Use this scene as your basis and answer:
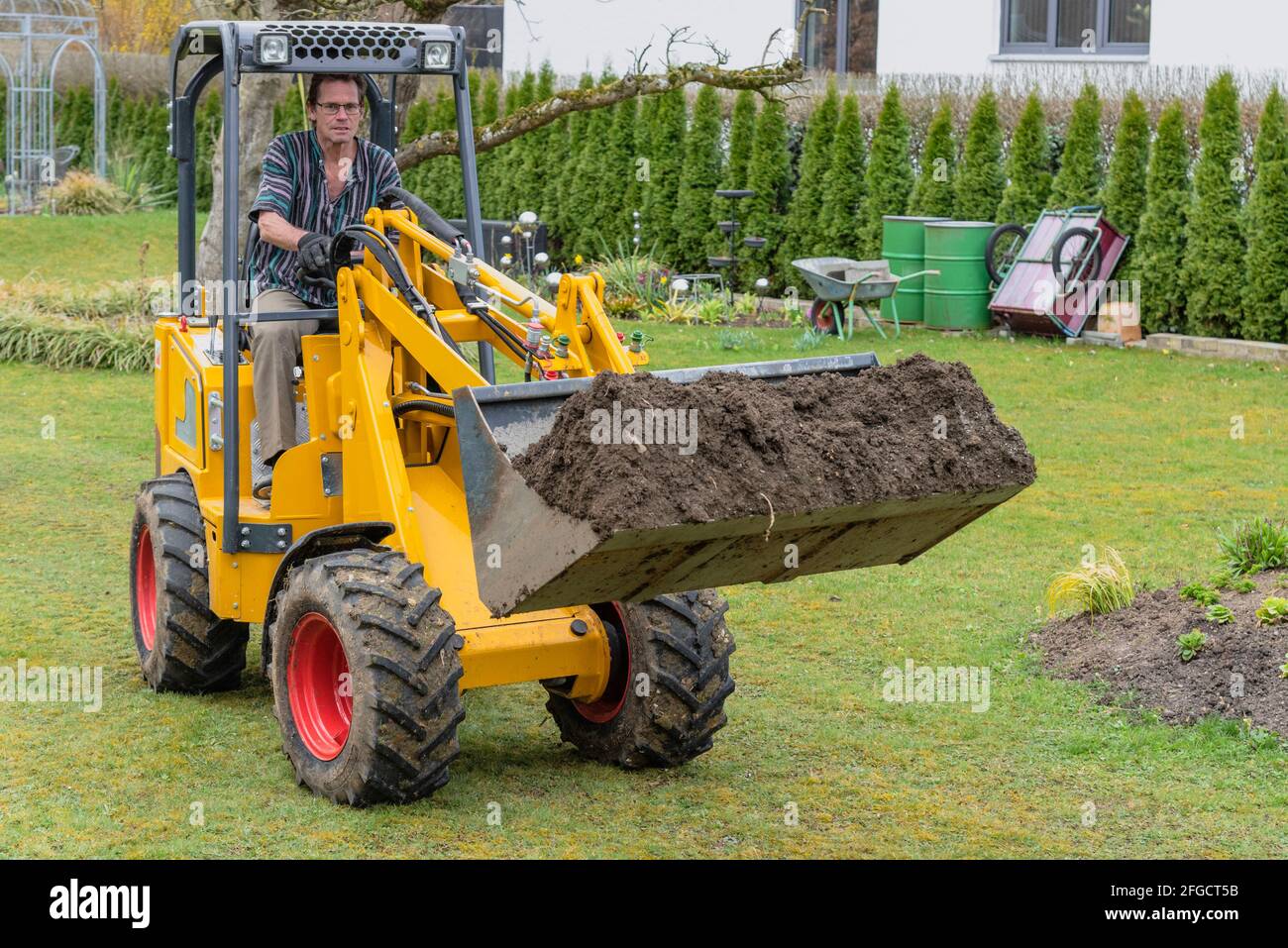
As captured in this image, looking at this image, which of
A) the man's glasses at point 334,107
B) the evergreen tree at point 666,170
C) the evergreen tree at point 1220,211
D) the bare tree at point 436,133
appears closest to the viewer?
the man's glasses at point 334,107

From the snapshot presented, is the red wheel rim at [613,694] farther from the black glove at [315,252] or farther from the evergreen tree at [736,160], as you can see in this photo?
the evergreen tree at [736,160]

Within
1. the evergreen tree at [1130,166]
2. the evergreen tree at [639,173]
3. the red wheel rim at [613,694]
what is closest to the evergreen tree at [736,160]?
the evergreen tree at [639,173]

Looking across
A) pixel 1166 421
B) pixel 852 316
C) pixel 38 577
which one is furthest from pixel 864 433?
pixel 852 316

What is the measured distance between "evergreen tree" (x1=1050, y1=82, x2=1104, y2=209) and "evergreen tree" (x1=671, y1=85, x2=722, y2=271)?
15.1 feet

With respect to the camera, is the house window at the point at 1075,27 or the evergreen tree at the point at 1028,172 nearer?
the evergreen tree at the point at 1028,172

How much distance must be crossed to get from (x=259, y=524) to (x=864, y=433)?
2414 millimetres

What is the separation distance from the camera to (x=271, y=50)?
20.5ft

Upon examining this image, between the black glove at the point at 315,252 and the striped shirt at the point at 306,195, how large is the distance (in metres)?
0.27

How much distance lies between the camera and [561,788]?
5.85 meters

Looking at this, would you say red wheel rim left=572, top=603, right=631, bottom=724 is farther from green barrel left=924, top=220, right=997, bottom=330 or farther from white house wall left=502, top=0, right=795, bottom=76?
white house wall left=502, top=0, right=795, bottom=76

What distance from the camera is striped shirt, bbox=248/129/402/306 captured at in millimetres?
6469

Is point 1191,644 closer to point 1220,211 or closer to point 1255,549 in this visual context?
point 1255,549

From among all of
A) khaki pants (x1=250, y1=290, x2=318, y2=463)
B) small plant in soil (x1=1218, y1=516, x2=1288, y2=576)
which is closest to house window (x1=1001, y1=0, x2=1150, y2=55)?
small plant in soil (x1=1218, y1=516, x2=1288, y2=576)

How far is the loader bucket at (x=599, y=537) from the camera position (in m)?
4.74
